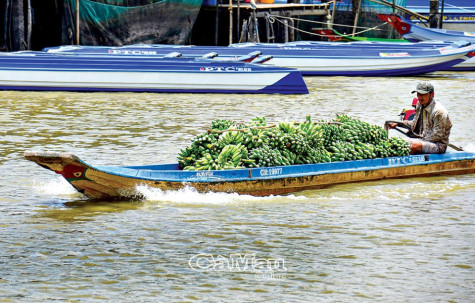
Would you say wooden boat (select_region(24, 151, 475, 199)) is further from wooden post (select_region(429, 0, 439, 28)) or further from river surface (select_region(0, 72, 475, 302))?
wooden post (select_region(429, 0, 439, 28))

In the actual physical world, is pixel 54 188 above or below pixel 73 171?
→ below

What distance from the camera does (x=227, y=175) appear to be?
31.6 feet

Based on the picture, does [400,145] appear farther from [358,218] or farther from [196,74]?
[196,74]

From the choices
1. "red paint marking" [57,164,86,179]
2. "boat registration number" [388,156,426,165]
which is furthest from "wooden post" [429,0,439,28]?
"red paint marking" [57,164,86,179]

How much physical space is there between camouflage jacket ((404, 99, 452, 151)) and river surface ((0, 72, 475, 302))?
0.54m

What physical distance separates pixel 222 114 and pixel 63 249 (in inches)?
377

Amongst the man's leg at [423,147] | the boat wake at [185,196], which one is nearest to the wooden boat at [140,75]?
the man's leg at [423,147]

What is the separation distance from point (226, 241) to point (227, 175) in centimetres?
174

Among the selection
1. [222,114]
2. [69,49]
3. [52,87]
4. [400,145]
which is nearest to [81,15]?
[69,49]

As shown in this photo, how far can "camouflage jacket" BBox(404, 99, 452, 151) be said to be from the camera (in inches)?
432

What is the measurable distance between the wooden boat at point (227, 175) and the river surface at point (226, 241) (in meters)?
0.11

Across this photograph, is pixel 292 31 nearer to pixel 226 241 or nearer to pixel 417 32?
pixel 417 32

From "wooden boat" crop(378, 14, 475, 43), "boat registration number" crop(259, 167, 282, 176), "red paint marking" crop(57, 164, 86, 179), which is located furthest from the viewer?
"wooden boat" crop(378, 14, 475, 43)

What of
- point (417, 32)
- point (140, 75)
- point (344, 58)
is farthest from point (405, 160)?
point (417, 32)
